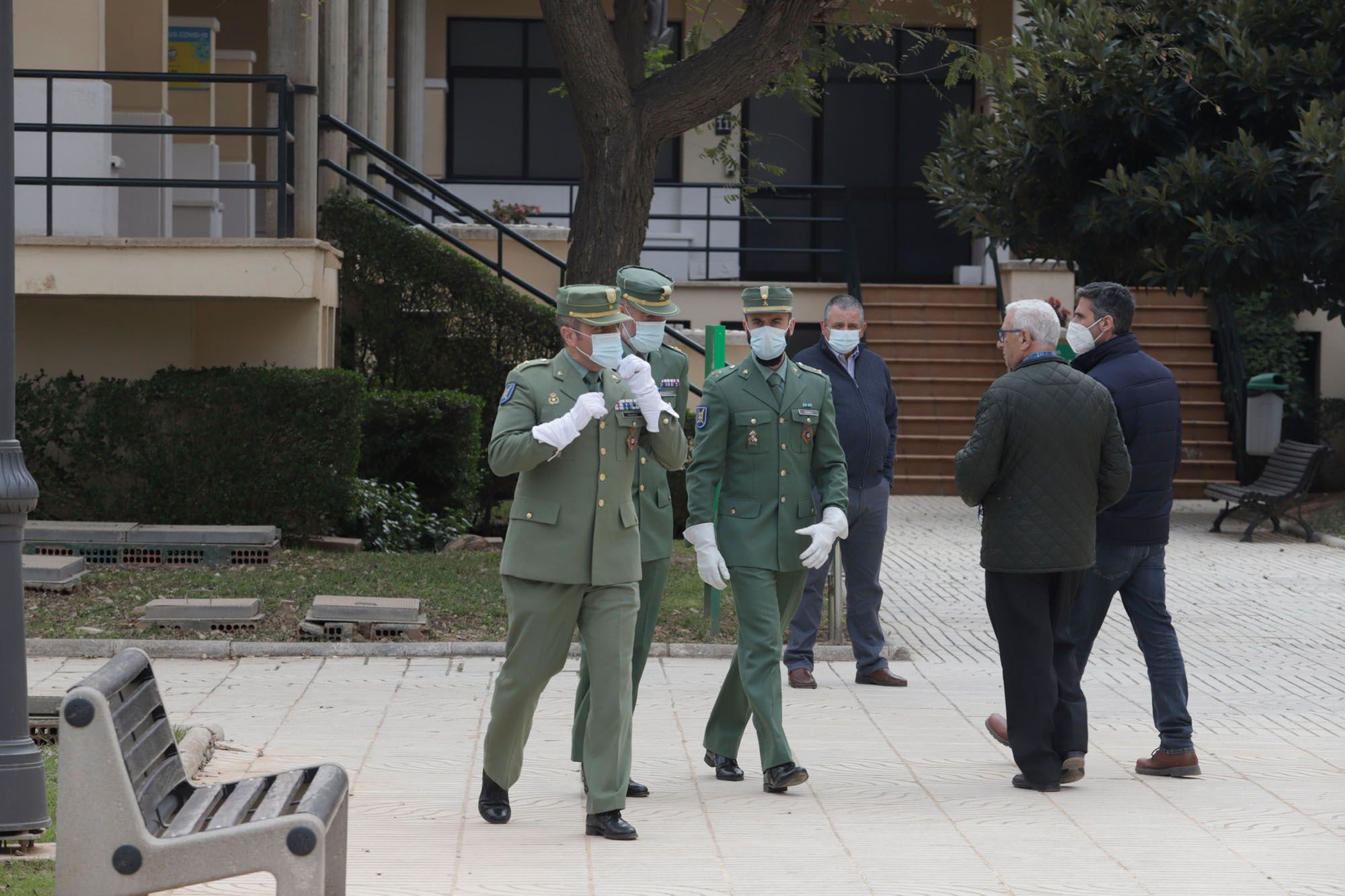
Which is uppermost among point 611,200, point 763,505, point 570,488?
point 611,200

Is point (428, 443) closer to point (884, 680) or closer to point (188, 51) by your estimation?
point (188, 51)

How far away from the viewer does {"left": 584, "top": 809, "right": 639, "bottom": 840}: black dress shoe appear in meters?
5.88

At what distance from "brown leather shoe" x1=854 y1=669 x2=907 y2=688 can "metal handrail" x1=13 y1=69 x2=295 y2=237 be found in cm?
606

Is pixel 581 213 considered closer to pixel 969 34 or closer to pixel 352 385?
pixel 352 385

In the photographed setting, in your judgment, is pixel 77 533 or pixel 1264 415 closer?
pixel 77 533

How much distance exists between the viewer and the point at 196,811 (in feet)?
15.5

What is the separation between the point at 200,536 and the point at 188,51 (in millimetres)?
6629

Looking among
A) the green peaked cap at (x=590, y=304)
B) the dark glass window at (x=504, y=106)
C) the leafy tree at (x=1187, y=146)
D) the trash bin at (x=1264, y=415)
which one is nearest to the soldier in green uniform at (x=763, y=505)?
the green peaked cap at (x=590, y=304)

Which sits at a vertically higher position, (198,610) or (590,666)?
(590,666)

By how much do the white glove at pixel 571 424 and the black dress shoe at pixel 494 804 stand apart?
1.28m

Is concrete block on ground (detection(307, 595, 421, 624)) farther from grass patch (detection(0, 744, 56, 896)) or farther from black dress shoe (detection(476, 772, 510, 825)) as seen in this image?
grass patch (detection(0, 744, 56, 896))

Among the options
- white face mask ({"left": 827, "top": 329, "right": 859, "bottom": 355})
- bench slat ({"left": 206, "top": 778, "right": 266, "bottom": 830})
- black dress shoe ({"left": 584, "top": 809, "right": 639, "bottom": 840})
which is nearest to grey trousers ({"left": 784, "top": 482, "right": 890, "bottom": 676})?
white face mask ({"left": 827, "top": 329, "right": 859, "bottom": 355})

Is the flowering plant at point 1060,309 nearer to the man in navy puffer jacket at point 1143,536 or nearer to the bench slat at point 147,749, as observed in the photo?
the man in navy puffer jacket at point 1143,536

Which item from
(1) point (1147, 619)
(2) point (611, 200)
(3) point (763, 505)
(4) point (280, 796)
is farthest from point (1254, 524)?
(4) point (280, 796)
